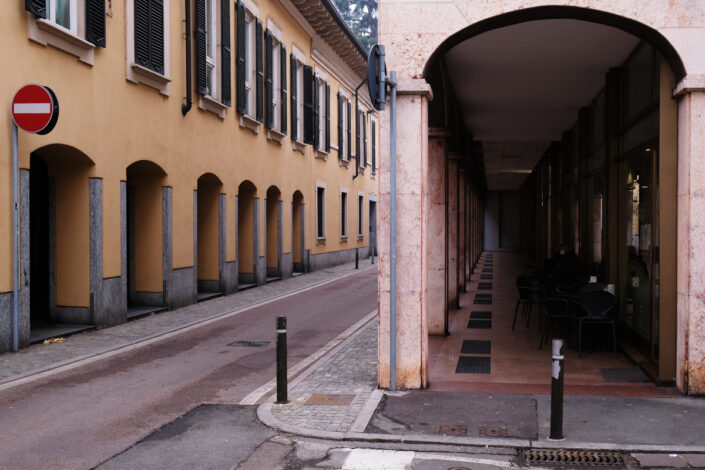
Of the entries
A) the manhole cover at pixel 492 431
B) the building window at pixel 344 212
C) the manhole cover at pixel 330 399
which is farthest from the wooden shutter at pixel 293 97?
the manhole cover at pixel 492 431

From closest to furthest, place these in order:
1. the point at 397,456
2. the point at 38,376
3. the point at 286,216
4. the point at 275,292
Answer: the point at 397,456, the point at 38,376, the point at 275,292, the point at 286,216

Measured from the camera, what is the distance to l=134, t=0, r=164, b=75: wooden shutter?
1402cm

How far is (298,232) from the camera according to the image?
86.1 ft

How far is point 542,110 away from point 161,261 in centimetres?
866

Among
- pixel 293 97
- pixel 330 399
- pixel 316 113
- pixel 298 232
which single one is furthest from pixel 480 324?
pixel 316 113

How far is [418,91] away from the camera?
24.8ft

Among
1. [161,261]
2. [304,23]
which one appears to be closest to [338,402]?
[161,261]

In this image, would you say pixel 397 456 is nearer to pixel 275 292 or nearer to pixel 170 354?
pixel 170 354

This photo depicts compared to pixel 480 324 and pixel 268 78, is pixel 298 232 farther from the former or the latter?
pixel 480 324

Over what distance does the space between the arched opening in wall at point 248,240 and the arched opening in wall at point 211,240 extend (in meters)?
2.44

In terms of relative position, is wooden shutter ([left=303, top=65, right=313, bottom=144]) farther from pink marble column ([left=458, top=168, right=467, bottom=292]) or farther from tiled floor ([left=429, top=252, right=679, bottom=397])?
tiled floor ([left=429, top=252, right=679, bottom=397])

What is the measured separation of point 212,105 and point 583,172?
8.86m

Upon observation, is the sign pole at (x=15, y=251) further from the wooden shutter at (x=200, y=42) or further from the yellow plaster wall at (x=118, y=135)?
the wooden shutter at (x=200, y=42)

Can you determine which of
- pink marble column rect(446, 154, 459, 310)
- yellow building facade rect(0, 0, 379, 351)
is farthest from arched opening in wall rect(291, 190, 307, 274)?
pink marble column rect(446, 154, 459, 310)
